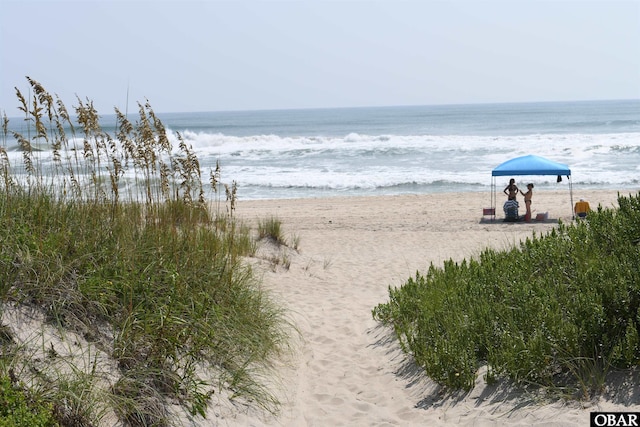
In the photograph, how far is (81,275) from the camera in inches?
157

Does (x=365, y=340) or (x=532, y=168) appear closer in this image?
(x=365, y=340)

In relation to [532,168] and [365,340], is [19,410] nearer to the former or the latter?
[365,340]

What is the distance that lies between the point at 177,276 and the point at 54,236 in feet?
2.85

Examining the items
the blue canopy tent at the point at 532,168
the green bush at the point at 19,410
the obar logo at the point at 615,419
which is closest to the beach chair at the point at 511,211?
the blue canopy tent at the point at 532,168

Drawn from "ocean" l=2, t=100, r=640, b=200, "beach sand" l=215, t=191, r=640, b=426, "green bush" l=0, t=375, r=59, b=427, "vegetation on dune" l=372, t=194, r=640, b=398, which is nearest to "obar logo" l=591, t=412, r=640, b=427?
"beach sand" l=215, t=191, r=640, b=426

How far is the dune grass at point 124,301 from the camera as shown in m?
3.35

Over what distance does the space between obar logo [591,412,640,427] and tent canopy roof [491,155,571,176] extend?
11061 mm

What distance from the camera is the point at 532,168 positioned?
14.1m

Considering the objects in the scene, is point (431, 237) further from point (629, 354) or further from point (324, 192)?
point (324, 192)

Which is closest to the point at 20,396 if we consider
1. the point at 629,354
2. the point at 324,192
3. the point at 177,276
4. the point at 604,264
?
the point at 177,276

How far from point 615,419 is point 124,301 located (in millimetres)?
2942

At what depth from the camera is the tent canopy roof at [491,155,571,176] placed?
14.0m

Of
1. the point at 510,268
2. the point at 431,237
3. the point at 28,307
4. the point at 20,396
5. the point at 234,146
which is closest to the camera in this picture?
the point at 20,396

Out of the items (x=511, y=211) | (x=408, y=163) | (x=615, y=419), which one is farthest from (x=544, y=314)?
(x=408, y=163)
